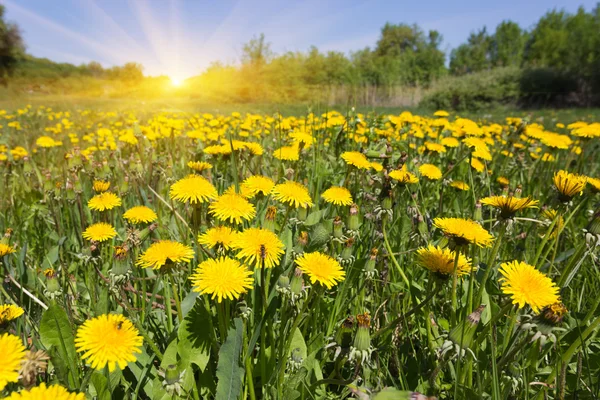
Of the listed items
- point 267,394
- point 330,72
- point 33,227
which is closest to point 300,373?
point 267,394

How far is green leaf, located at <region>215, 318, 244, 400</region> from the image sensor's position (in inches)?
31.0

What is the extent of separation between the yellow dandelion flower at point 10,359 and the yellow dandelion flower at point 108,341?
8 centimetres

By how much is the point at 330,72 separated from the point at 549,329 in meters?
25.1

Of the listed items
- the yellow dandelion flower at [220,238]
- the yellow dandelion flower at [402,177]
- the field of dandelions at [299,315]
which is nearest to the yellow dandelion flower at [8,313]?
the field of dandelions at [299,315]

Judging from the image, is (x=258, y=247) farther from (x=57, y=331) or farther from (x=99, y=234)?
(x=99, y=234)

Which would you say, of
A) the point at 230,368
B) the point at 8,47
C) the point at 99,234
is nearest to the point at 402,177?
the point at 230,368

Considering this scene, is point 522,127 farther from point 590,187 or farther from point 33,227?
point 33,227

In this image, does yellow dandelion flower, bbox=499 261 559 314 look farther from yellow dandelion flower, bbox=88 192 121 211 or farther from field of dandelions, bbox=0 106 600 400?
yellow dandelion flower, bbox=88 192 121 211

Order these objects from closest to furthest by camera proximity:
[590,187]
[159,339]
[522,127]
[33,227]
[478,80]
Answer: [159,339] → [590,187] → [33,227] → [522,127] → [478,80]

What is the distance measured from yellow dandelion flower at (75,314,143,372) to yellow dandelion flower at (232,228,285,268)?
0.84 feet

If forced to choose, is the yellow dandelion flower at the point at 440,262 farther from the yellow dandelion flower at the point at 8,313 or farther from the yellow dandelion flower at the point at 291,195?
the yellow dandelion flower at the point at 8,313

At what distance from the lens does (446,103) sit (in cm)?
1609

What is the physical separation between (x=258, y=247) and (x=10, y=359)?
0.46 meters

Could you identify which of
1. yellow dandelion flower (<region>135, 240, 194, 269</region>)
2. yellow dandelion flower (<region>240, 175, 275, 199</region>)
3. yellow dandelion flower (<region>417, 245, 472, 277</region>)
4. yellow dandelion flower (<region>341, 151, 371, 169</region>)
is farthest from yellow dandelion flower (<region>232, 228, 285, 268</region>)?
yellow dandelion flower (<region>341, 151, 371, 169</region>)
